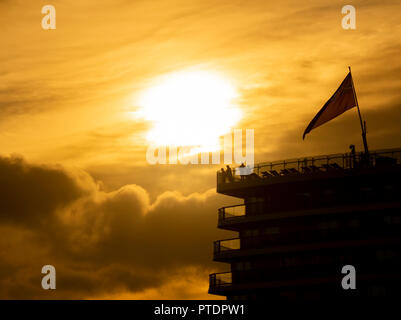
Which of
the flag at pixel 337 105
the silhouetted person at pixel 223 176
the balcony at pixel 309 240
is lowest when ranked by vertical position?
the balcony at pixel 309 240

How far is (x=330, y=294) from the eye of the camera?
10100 cm

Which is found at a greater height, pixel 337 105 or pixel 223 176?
pixel 337 105

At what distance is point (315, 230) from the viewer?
10381 centimetres

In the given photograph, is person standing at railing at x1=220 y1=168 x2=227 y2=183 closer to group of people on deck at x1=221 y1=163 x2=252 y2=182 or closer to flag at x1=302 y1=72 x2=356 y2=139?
group of people on deck at x1=221 y1=163 x2=252 y2=182

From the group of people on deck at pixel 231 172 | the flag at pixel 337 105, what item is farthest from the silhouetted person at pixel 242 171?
the flag at pixel 337 105

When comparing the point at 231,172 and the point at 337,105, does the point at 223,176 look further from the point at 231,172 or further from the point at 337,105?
the point at 337,105

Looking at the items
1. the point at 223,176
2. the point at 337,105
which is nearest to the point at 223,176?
the point at 223,176

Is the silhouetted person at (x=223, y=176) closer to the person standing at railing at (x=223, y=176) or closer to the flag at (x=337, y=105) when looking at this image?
the person standing at railing at (x=223, y=176)

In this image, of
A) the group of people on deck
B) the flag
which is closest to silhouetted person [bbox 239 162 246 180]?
the group of people on deck

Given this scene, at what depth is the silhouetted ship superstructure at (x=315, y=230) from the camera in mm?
100188

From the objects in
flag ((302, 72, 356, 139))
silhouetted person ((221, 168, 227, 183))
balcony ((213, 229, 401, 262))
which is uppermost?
flag ((302, 72, 356, 139))

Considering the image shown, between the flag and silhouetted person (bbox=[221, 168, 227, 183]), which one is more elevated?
the flag

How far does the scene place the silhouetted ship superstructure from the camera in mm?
100188
